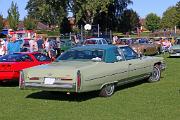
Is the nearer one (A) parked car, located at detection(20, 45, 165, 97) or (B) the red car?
(A) parked car, located at detection(20, 45, 165, 97)

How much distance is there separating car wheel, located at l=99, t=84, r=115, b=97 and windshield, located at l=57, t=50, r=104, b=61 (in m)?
0.77

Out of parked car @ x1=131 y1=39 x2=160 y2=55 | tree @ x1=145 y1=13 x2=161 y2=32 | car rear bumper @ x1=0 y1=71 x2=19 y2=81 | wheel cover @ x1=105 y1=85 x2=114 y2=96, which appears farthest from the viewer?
tree @ x1=145 y1=13 x2=161 y2=32

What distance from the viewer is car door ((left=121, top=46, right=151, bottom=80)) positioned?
12920mm

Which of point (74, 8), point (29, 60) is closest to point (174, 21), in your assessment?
point (74, 8)

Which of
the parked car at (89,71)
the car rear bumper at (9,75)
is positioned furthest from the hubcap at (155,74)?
the car rear bumper at (9,75)

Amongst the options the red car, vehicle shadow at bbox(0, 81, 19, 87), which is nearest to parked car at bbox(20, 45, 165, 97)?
the red car

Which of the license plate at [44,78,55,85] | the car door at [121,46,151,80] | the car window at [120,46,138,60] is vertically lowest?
the license plate at [44,78,55,85]

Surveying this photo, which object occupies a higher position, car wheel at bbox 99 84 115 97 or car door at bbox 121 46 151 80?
car door at bbox 121 46 151 80

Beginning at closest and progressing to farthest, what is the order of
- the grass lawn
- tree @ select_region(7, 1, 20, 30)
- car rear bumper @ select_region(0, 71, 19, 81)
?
1. the grass lawn
2. car rear bumper @ select_region(0, 71, 19, 81)
3. tree @ select_region(7, 1, 20, 30)

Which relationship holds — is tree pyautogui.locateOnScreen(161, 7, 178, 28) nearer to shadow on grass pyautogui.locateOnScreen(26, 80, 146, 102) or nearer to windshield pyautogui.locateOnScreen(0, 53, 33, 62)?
windshield pyautogui.locateOnScreen(0, 53, 33, 62)

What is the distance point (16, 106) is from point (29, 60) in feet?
14.6

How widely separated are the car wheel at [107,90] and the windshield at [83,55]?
Answer: 2.52 feet

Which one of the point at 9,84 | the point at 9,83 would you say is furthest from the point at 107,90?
the point at 9,83

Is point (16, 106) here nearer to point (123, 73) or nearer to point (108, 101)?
point (108, 101)
